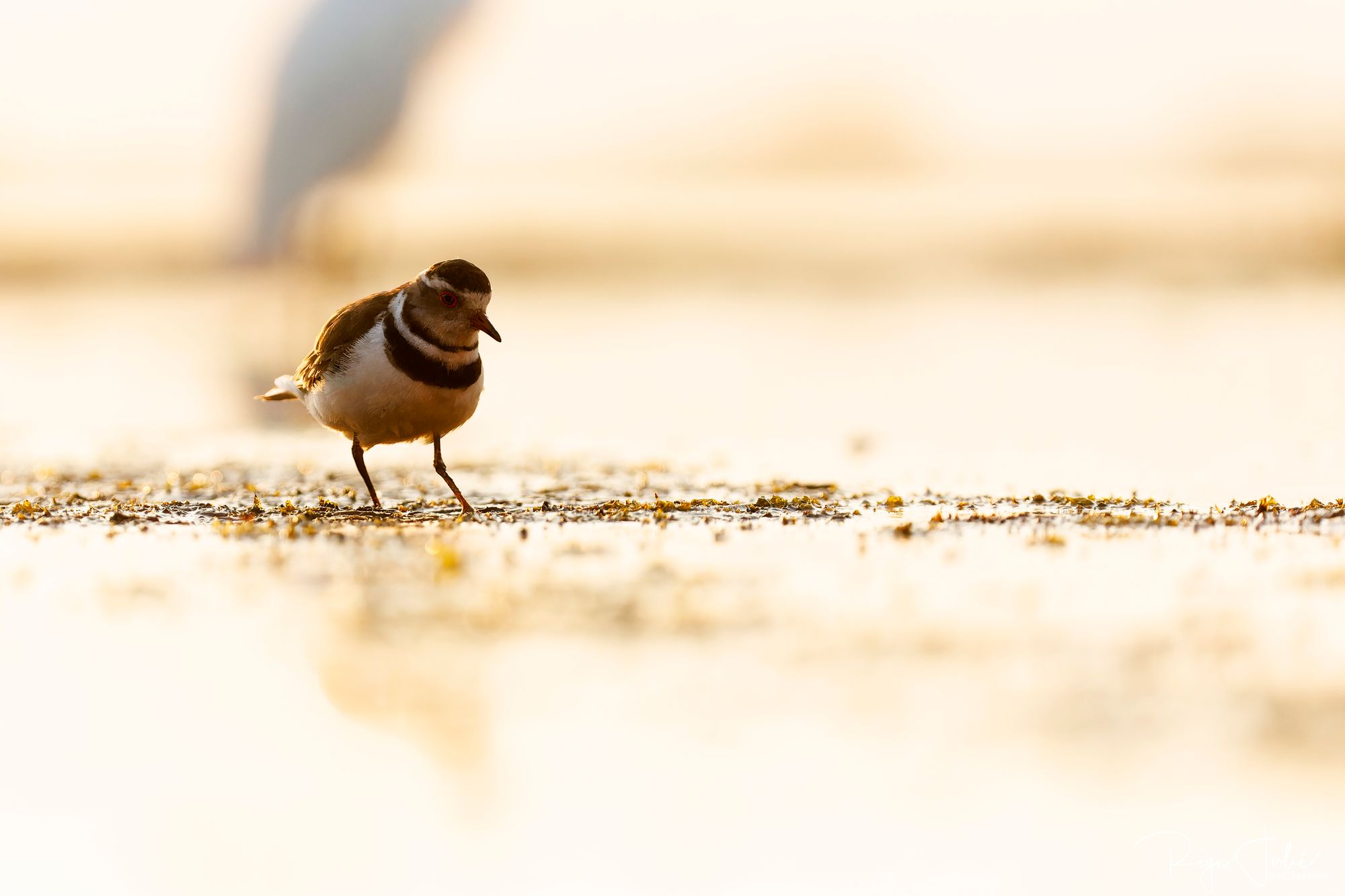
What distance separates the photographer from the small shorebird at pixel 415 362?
5625 millimetres

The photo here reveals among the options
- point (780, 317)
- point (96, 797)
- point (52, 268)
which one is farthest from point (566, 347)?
point (96, 797)

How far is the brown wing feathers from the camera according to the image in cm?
584

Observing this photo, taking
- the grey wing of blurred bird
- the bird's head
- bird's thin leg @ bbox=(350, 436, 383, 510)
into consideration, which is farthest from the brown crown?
the grey wing of blurred bird

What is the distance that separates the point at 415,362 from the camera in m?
5.62

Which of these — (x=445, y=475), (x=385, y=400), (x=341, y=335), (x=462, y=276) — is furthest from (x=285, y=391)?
(x=462, y=276)

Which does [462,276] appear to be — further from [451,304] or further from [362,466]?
[362,466]

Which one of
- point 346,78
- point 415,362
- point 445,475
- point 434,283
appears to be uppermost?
point 346,78

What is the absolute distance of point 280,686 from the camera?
148 inches

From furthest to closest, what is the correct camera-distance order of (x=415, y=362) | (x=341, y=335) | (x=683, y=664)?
1. (x=341, y=335)
2. (x=415, y=362)
3. (x=683, y=664)

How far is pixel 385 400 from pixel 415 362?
15cm

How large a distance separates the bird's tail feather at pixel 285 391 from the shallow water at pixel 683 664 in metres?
0.26

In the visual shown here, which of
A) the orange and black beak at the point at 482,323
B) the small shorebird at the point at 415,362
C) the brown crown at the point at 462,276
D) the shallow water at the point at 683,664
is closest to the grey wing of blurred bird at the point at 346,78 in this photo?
the shallow water at the point at 683,664

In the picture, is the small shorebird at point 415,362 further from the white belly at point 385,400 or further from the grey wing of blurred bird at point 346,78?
the grey wing of blurred bird at point 346,78

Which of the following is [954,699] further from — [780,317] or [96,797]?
[780,317]
